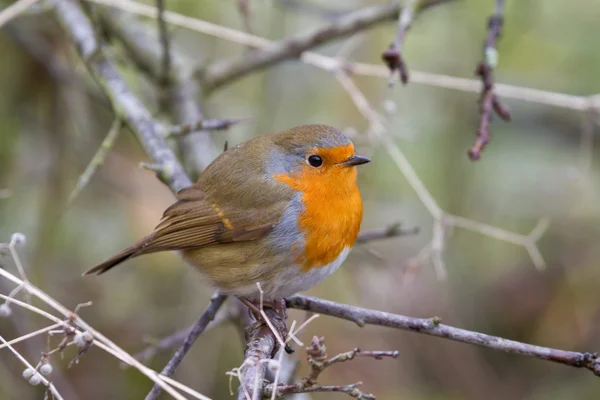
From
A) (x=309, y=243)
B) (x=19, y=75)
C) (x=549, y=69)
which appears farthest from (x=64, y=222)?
(x=549, y=69)

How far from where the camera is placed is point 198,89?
12.5 ft

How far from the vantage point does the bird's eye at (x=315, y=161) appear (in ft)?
9.95

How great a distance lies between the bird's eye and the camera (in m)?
3.03

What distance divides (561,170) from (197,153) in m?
3.09

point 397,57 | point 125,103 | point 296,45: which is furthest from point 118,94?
point 397,57

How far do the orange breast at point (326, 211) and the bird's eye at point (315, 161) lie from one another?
0.08 ft

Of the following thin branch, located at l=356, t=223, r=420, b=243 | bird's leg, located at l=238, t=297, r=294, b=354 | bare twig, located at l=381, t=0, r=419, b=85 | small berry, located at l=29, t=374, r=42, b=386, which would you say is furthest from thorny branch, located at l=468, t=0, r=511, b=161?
small berry, located at l=29, t=374, r=42, b=386

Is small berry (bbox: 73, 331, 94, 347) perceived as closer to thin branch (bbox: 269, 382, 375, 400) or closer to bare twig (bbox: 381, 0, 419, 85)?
thin branch (bbox: 269, 382, 375, 400)

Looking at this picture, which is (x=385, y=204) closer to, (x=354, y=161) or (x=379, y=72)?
(x=379, y=72)

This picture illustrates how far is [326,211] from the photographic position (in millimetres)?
2891

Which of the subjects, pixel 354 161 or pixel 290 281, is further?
pixel 354 161

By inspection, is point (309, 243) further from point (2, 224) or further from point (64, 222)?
point (64, 222)

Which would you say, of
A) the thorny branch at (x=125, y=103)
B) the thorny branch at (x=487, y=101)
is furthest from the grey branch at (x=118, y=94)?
the thorny branch at (x=487, y=101)

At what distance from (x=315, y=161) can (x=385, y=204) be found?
7.24ft
